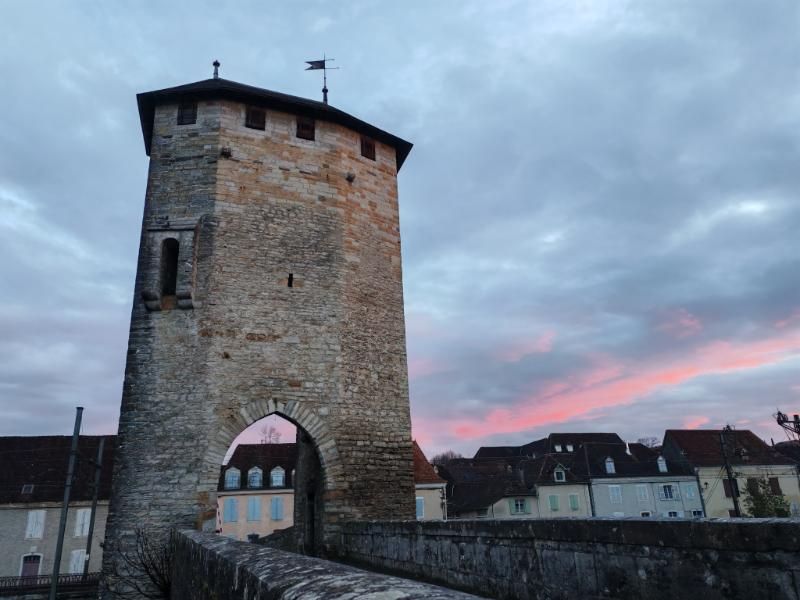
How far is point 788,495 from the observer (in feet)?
95.2

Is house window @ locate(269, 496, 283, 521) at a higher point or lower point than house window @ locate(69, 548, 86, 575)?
higher

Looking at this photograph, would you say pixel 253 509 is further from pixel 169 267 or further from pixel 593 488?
pixel 169 267

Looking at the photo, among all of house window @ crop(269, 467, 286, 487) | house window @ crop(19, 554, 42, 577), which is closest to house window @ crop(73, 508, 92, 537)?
house window @ crop(19, 554, 42, 577)

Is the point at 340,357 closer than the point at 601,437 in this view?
Yes

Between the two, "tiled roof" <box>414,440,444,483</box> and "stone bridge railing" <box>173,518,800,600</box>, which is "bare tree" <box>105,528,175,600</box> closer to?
"stone bridge railing" <box>173,518,800,600</box>

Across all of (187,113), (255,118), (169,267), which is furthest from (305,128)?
(169,267)

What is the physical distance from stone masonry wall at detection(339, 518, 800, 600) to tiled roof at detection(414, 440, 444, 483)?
2089 centimetres

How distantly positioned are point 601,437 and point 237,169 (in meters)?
38.0

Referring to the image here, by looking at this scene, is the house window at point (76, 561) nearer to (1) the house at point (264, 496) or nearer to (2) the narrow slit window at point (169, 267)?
(1) the house at point (264, 496)

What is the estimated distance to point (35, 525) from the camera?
871 inches

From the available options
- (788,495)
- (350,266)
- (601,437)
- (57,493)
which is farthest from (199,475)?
(601,437)

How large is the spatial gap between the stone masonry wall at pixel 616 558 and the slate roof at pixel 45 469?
21.5m

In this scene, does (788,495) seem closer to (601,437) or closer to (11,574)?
(601,437)

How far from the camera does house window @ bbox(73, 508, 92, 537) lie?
22438 millimetres
